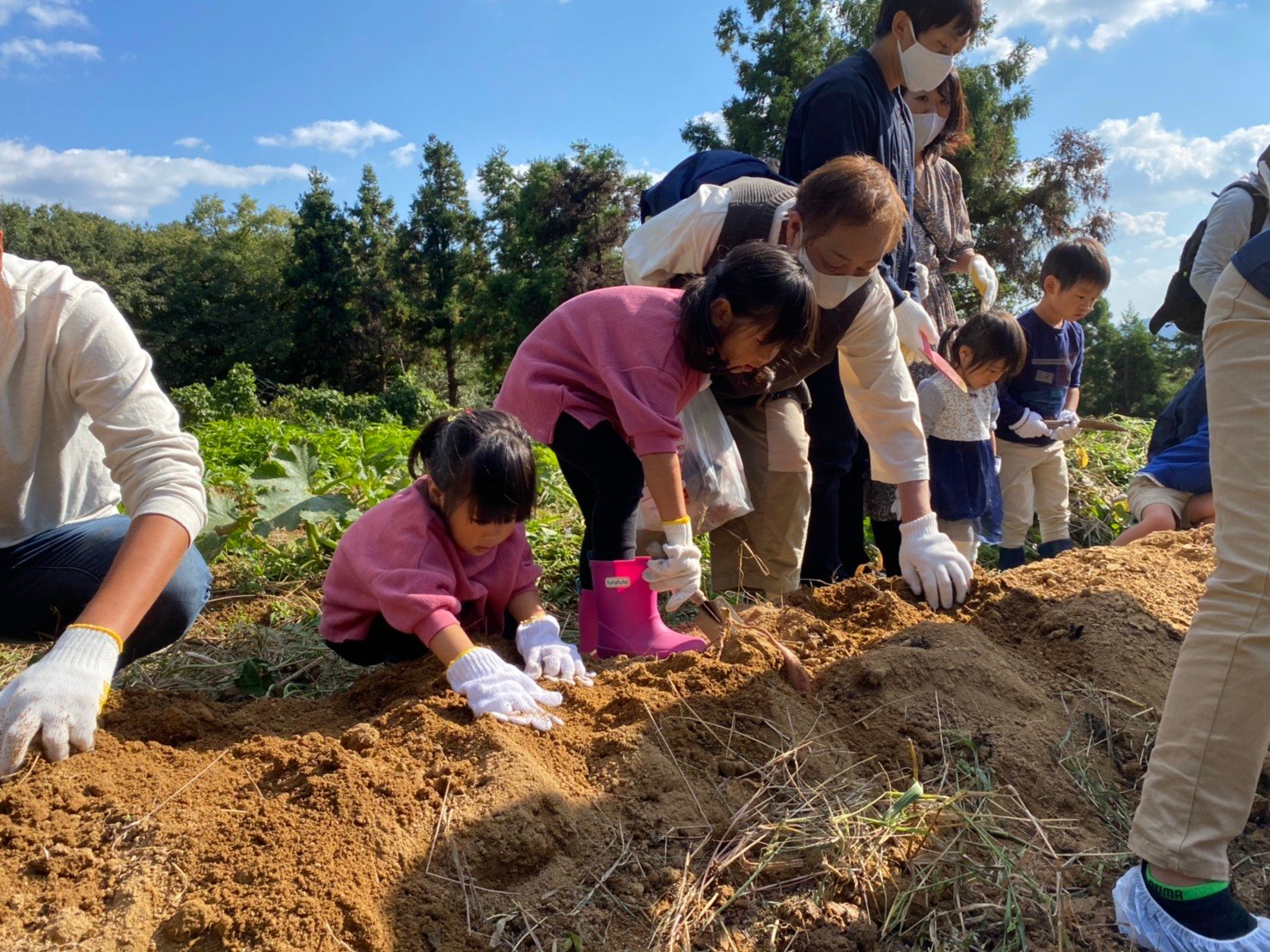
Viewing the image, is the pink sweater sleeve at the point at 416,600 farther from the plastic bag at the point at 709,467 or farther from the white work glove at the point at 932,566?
the white work glove at the point at 932,566

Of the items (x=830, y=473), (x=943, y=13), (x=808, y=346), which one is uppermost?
(x=943, y=13)

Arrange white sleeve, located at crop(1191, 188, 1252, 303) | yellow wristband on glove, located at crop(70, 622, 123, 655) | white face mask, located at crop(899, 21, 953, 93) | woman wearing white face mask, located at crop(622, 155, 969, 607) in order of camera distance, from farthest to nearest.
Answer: white sleeve, located at crop(1191, 188, 1252, 303), white face mask, located at crop(899, 21, 953, 93), woman wearing white face mask, located at crop(622, 155, 969, 607), yellow wristband on glove, located at crop(70, 622, 123, 655)

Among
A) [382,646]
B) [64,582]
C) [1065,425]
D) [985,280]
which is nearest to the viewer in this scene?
[64,582]

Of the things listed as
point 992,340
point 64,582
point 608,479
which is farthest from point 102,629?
point 992,340

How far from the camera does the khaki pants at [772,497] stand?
3127 millimetres

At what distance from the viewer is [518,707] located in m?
1.87

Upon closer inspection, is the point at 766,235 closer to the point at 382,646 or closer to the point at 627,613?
the point at 627,613

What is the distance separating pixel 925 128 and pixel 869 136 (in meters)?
0.80

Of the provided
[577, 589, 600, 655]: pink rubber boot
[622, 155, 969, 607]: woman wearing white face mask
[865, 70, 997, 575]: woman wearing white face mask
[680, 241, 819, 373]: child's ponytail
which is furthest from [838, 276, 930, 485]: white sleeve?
[577, 589, 600, 655]: pink rubber boot

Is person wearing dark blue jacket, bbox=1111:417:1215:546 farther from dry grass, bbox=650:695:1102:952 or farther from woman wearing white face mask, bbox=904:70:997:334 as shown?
dry grass, bbox=650:695:1102:952

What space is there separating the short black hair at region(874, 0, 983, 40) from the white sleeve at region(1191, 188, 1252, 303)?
5.50 ft

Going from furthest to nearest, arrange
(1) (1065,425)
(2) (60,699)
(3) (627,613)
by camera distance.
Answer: (1) (1065,425), (3) (627,613), (2) (60,699)

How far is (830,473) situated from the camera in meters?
3.46

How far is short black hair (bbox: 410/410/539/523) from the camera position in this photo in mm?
2186
